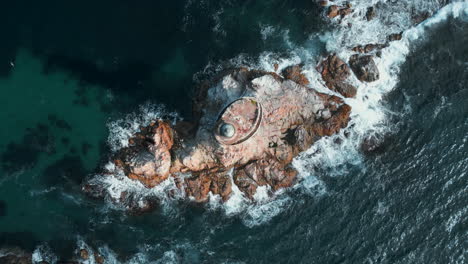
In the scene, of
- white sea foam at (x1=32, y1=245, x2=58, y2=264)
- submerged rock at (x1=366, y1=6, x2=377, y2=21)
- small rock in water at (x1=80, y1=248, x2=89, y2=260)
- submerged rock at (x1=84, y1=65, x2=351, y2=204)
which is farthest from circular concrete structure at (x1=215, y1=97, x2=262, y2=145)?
white sea foam at (x1=32, y1=245, x2=58, y2=264)

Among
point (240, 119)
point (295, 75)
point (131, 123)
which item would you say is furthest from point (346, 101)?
point (131, 123)

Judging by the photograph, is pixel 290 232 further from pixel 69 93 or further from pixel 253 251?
pixel 69 93

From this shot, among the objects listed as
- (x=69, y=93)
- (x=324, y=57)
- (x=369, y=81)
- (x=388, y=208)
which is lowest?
(x=388, y=208)

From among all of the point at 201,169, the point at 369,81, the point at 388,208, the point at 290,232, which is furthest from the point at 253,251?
the point at 369,81

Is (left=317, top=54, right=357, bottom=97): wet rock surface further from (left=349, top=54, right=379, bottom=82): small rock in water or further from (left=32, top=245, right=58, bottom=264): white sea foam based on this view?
(left=32, top=245, right=58, bottom=264): white sea foam

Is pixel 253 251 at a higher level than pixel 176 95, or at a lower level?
lower
